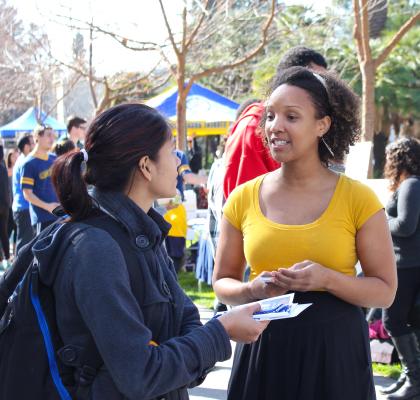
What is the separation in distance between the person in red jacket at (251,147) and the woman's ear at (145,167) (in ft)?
5.27

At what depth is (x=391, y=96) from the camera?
20.1 meters

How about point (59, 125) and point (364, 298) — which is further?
point (59, 125)

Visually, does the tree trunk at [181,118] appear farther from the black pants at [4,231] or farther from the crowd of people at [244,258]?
the crowd of people at [244,258]

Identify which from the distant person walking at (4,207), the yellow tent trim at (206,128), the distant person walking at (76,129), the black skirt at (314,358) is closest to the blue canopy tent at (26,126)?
the yellow tent trim at (206,128)

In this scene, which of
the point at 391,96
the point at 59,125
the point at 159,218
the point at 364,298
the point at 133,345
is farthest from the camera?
the point at 59,125

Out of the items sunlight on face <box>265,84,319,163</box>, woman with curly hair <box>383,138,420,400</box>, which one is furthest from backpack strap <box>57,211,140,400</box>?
woman with curly hair <box>383,138,420,400</box>

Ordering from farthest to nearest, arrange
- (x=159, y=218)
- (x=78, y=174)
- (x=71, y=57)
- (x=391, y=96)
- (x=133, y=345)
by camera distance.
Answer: (x=391, y=96), (x=71, y=57), (x=159, y=218), (x=78, y=174), (x=133, y=345)

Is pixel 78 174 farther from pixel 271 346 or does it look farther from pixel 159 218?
pixel 271 346

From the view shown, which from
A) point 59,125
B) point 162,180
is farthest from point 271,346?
point 59,125

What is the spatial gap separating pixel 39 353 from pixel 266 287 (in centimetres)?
89

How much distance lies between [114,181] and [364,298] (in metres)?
1.00

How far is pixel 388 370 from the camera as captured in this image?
18.2 feet

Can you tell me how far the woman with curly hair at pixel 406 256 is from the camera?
4.66 meters

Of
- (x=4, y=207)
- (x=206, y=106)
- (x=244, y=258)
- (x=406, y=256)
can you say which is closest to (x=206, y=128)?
(x=206, y=106)
